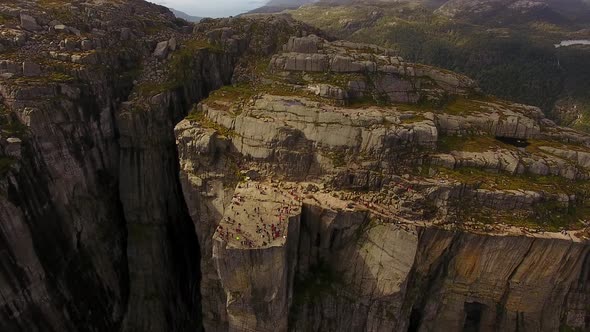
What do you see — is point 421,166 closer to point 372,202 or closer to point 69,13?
point 372,202

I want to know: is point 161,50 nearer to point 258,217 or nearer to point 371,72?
point 371,72

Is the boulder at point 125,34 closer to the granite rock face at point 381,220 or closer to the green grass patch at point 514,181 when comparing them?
the granite rock face at point 381,220

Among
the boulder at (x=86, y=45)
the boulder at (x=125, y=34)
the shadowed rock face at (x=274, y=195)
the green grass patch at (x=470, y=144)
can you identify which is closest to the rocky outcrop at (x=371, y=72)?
the shadowed rock face at (x=274, y=195)

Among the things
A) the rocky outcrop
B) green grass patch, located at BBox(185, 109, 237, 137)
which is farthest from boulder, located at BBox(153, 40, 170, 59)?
the rocky outcrop

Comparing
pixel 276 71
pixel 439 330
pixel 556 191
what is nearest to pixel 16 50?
pixel 276 71

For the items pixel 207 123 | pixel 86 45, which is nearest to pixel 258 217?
pixel 207 123

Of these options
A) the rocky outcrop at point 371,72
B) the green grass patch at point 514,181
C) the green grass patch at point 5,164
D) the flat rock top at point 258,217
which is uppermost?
the rocky outcrop at point 371,72
